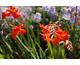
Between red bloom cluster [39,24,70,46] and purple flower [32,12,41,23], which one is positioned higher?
purple flower [32,12,41,23]

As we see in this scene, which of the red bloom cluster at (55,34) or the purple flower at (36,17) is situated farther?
the purple flower at (36,17)

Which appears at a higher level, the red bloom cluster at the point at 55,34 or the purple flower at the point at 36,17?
the purple flower at the point at 36,17

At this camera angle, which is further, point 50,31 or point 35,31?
point 35,31

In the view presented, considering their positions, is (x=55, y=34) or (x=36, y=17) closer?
(x=55, y=34)

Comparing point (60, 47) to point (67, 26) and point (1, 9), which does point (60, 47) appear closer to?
point (67, 26)

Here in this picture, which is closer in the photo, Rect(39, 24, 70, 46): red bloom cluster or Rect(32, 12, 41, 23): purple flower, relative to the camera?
Rect(39, 24, 70, 46): red bloom cluster

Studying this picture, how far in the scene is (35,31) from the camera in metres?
1.21

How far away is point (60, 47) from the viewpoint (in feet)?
3.42

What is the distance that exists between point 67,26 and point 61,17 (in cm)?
13
